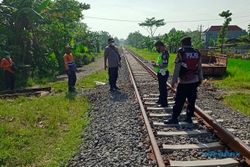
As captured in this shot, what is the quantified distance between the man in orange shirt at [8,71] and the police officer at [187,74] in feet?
31.4

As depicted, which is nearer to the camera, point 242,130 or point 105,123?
point 242,130

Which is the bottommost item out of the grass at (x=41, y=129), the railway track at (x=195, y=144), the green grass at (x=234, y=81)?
the grass at (x=41, y=129)

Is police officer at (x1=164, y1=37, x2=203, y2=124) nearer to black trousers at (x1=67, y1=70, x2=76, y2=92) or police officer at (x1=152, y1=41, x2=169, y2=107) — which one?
police officer at (x1=152, y1=41, x2=169, y2=107)

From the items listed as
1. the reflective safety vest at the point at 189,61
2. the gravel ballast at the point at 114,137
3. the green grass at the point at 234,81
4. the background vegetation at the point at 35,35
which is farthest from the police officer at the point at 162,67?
the background vegetation at the point at 35,35

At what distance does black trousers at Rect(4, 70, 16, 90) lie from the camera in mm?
14930

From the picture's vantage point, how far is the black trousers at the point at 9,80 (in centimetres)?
1493

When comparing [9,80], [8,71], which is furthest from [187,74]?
[9,80]

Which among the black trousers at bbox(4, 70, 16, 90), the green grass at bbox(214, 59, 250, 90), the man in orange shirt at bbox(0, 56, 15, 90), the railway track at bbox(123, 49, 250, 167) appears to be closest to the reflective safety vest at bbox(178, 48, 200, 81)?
the railway track at bbox(123, 49, 250, 167)

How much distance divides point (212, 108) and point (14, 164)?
5.35 metres

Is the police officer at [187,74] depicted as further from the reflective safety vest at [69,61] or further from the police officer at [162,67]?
the reflective safety vest at [69,61]

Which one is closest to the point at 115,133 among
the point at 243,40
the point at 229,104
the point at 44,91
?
the point at 229,104

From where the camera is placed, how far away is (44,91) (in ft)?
44.9

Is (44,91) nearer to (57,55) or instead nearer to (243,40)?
(57,55)

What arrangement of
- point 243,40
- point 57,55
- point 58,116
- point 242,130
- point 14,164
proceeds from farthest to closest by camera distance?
point 243,40 → point 57,55 → point 58,116 → point 242,130 → point 14,164
